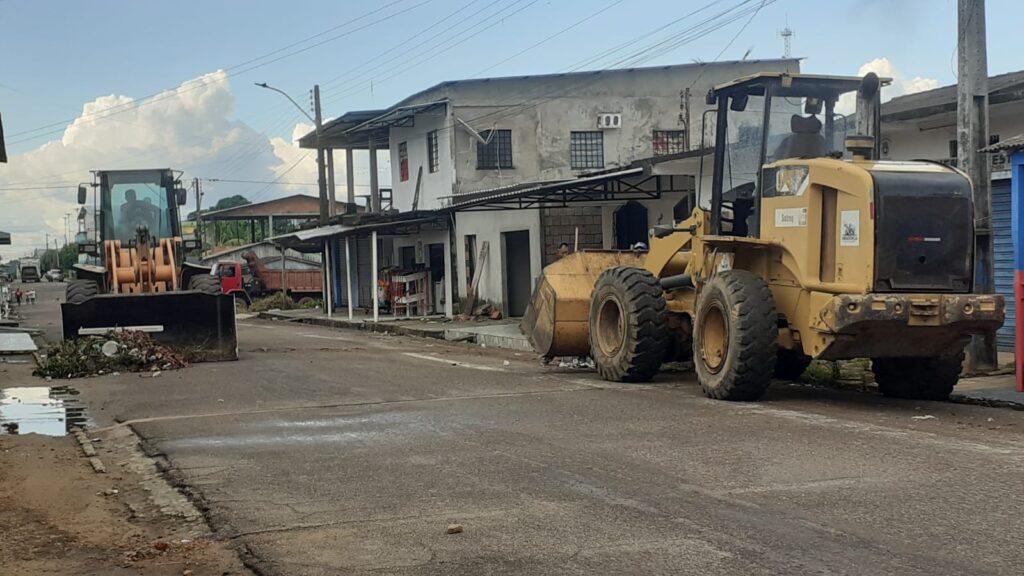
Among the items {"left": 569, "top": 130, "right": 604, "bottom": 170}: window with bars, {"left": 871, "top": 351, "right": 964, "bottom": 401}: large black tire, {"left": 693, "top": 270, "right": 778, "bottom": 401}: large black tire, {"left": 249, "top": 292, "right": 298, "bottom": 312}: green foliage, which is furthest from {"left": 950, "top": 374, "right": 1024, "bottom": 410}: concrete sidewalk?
{"left": 249, "top": 292, "right": 298, "bottom": 312}: green foliage

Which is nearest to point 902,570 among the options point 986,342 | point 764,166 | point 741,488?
point 741,488

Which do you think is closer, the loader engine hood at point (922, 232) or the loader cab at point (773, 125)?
the loader engine hood at point (922, 232)

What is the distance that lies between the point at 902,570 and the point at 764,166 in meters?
7.29

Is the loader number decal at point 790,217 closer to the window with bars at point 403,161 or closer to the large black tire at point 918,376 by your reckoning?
the large black tire at point 918,376

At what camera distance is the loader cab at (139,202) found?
20281mm

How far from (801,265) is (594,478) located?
445 cm

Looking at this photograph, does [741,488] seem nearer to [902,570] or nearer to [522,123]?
[902,570]

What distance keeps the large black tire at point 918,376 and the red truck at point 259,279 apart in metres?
35.8

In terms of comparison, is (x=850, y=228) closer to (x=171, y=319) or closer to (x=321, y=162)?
(x=171, y=319)

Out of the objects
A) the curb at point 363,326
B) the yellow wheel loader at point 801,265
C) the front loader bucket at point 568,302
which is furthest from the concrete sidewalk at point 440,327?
the yellow wheel loader at point 801,265

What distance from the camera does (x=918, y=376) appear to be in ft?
37.9

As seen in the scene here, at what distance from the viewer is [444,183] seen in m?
34.4

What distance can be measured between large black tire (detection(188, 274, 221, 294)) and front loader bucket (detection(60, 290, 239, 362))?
1.17 ft

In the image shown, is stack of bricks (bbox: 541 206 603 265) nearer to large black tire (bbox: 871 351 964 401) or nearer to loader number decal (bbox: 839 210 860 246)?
large black tire (bbox: 871 351 964 401)
